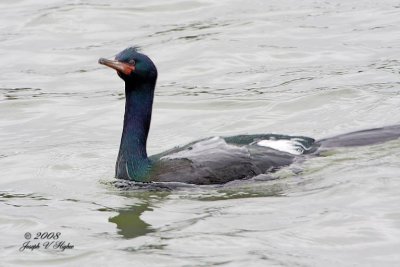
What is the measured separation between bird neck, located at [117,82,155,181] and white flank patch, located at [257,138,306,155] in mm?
976

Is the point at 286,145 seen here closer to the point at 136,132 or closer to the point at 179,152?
the point at 179,152

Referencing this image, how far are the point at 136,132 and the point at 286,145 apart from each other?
128 centimetres

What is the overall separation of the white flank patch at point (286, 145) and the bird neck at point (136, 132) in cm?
98

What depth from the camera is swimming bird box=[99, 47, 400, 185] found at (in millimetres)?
10078

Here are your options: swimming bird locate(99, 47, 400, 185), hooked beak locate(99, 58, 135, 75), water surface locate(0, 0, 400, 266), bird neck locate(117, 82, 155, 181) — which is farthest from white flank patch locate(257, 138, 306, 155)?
hooked beak locate(99, 58, 135, 75)

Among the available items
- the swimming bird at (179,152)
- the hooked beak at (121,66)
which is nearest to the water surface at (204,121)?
the swimming bird at (179,152)

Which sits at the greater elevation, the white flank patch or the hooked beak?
the hooked beak

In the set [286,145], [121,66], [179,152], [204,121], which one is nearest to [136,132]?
[179,152]

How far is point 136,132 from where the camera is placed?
10.5 meters

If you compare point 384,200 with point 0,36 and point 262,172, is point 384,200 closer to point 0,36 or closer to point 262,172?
point 262,172

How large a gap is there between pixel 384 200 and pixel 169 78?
5436mm

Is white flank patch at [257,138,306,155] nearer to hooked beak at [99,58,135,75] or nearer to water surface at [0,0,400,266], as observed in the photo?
water surface at [0,0,400,266]

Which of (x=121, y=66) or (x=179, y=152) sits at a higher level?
(x=121, y=66)

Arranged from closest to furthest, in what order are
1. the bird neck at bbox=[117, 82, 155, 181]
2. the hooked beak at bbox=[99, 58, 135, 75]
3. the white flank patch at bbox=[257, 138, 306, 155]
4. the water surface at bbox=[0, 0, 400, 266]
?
the water surface at bbox=[0, 0, 400, 266] → the hooked beak at bbox=[99, 58, 135, 75] → the bird neck at bbox=[117, 82, 155, 181] → the white flank patch at bbox=[257, 138, 306, 155]
